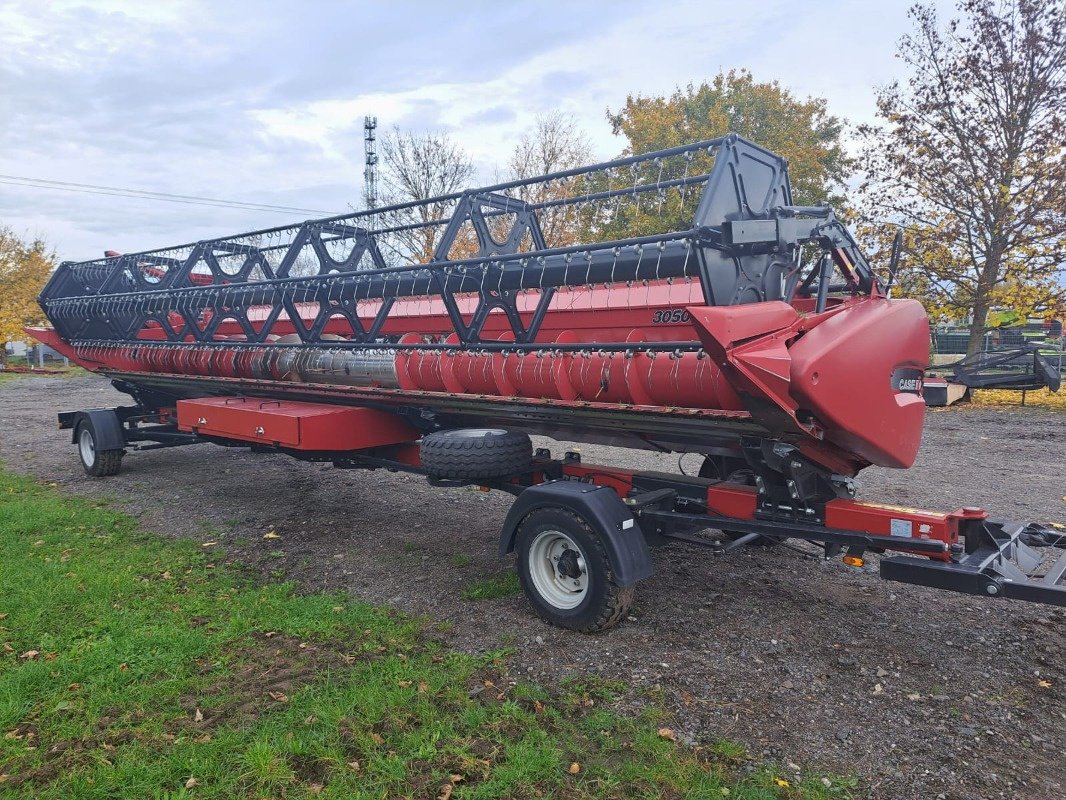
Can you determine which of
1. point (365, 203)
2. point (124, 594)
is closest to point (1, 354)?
point (365, 203)

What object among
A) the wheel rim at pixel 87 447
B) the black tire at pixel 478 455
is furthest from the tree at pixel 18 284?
the black tire at pixel 478 455

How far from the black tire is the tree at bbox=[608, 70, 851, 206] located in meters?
22.0

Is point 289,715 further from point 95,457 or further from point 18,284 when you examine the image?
point 18,284

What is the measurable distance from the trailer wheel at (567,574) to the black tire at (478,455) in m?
0.53

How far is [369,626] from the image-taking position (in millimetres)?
4320

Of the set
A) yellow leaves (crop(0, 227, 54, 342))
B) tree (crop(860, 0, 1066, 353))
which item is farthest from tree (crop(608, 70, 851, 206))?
yellow leaves (crop(0, 227, 54, 342))

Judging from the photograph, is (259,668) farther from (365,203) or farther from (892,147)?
(365,203)

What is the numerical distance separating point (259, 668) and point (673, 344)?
2.88 meters

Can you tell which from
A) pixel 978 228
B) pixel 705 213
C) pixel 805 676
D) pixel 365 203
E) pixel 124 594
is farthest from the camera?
pixel 365 203

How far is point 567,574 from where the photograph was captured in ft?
14.1

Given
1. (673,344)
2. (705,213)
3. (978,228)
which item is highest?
(978,228)

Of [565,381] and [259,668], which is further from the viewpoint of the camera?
[565,381]

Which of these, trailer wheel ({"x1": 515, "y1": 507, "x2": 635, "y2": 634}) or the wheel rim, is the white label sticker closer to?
trailer wheel ({"x1": 515, "y1": 507, "x2": 635, "y2": 634})

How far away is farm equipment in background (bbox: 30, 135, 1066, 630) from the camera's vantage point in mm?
3465
